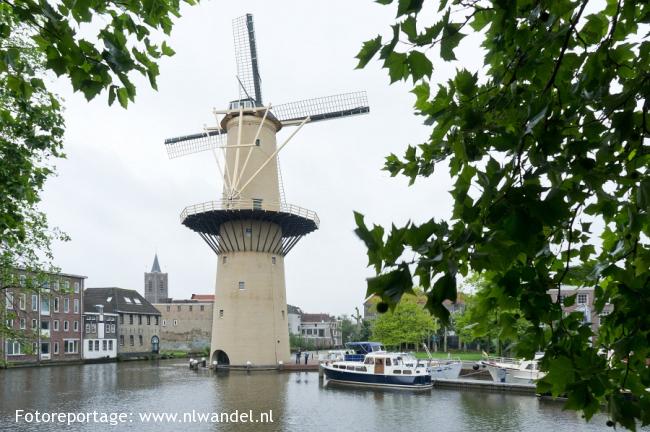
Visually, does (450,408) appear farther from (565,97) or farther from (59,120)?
(565,97)

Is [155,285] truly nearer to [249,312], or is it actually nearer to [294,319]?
[294,319]

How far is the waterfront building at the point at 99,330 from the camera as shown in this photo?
53188mm

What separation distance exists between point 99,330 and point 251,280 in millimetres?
25197

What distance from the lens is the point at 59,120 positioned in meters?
9.57

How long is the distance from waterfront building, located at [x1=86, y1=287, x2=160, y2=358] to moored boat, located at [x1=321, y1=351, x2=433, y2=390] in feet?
110

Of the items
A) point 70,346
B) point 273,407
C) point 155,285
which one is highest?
point 155,285

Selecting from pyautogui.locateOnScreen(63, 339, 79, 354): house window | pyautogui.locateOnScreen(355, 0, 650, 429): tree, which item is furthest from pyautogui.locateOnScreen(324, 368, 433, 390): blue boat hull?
pyautogui.locateOnScreen(63, 339, 79, 354): house window

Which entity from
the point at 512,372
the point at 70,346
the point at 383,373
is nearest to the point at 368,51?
the point at 383,373

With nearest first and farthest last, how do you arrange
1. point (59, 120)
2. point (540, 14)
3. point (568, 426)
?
point (540, 14)
point (59, 120)
point (568, 426)

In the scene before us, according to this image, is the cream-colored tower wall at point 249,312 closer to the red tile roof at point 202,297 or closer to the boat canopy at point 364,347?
the boat canopy at point 364,347

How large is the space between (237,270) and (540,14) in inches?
1399

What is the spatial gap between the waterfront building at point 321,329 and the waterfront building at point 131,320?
97.7 feet

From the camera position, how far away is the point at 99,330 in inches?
2152

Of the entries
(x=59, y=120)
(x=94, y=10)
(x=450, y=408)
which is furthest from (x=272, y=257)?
(x=94, y=10)
